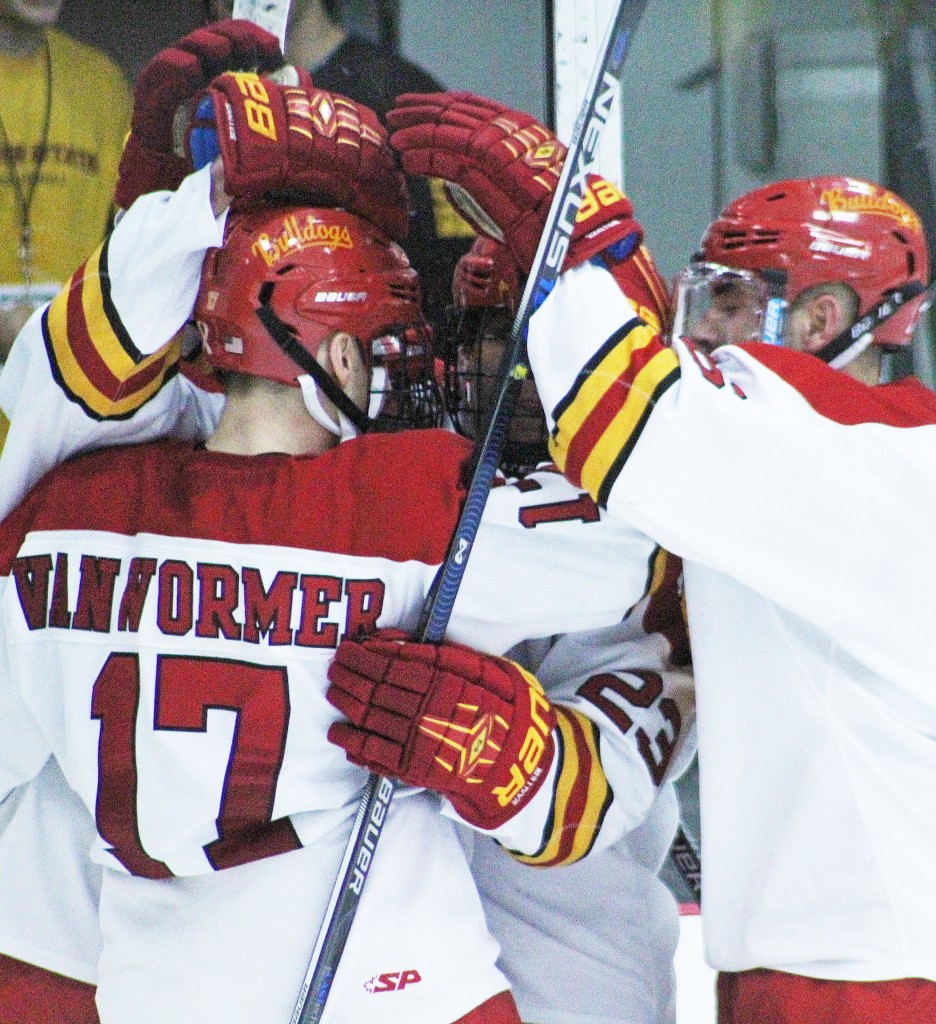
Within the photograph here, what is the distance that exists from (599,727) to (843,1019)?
0.40m

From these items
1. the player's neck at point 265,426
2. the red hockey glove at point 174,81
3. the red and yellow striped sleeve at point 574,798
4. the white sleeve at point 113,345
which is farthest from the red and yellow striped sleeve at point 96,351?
the red and yellow striped sleeve at point 574,798

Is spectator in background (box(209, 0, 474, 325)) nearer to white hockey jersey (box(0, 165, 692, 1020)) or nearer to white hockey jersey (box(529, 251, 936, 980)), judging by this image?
white hockey jersey (box(0, 165, 692, 1020))

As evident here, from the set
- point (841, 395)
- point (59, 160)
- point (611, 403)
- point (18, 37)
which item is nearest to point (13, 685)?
point (611, 403)

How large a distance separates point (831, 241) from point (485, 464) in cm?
71

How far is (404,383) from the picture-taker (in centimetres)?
171

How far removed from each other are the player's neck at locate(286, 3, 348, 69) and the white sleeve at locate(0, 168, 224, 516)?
157 centimetres

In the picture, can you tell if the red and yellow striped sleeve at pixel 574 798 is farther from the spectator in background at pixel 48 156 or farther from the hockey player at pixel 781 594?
the spectator in background at pixel 48 156

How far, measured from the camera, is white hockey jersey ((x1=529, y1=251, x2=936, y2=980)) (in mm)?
1367

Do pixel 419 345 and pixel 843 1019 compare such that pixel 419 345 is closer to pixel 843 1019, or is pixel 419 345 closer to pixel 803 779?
pixel 803 779

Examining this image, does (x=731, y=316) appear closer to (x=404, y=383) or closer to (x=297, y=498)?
(x=404, y=383)

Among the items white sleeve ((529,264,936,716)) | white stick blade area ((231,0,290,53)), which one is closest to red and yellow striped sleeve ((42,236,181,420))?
white sleeve ((529,264,936,716))

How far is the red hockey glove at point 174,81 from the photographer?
166 centimetres

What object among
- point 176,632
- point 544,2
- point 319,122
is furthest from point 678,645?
point 544,2

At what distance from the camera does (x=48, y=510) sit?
1.58 metres
